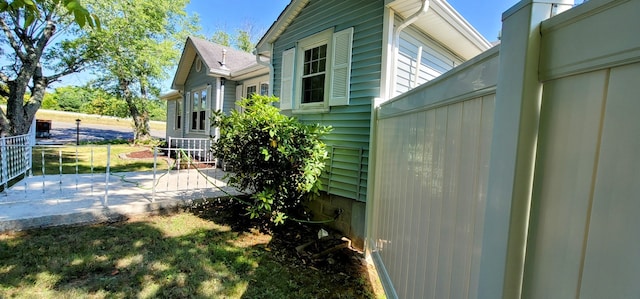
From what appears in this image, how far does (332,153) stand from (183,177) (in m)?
4.48

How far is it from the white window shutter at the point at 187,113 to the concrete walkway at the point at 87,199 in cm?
553

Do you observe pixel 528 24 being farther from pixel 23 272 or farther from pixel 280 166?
pixel 23 272

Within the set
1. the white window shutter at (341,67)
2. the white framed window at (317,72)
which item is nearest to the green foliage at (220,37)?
the white framed window at (317,72)

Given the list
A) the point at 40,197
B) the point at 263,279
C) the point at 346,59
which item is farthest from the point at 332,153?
the point at 40,197

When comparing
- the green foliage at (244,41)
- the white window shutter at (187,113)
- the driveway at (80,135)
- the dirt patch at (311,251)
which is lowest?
the dirt patch at (311,251)

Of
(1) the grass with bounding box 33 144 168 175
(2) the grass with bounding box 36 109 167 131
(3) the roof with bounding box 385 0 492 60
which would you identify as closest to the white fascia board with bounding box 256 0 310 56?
(3) the roof with bounding box 385 0 492 60

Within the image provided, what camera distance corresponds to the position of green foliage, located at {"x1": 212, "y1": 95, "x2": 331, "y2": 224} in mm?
4375

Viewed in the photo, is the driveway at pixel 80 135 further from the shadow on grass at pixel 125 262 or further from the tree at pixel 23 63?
the shadow on grass at pixel 125 262

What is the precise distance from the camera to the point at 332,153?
16.5 ft

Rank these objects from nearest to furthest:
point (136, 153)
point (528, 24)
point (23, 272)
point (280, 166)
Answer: point (528, 24) → point (23, 272) → point (280, 166) → point (136, 153)

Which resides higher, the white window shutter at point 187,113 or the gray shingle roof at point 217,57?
the gray shingle roof at point 217,57

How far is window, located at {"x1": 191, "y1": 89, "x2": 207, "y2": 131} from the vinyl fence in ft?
35.2

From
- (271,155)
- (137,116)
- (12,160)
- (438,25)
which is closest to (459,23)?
(438,25)

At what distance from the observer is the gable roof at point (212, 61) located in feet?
31.1
